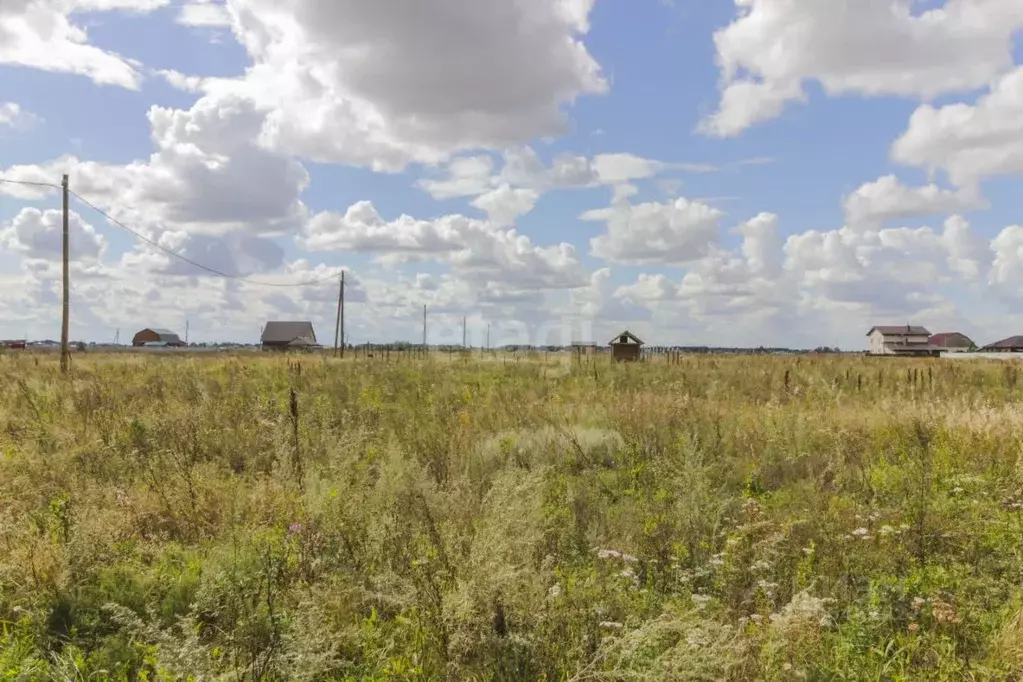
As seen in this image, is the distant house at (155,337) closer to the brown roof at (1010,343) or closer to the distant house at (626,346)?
the distant house at (626,346)

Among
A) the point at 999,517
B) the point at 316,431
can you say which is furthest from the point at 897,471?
the point at 316,431

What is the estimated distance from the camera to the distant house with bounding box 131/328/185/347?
10650cm

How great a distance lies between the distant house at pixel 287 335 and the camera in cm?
9038

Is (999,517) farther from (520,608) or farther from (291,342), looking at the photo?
(291,342)

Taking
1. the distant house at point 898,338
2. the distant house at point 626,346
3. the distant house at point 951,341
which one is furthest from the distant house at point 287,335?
the distant house at point 951,341

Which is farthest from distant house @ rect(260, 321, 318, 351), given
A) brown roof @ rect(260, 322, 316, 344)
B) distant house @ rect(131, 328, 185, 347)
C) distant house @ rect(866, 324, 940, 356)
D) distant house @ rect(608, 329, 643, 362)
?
distant house @ rect(866, 324, 940, 356)

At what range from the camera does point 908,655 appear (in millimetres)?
3131

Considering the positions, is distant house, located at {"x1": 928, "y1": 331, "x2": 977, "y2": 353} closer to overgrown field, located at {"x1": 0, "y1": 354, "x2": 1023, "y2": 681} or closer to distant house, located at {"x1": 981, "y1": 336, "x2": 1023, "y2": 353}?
distant house, located at {"x1": 981, "y1": 336, "x2": 1023, "y2": 353}

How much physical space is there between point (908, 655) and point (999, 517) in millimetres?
2743

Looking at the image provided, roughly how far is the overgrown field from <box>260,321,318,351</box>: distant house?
85563 millimetres

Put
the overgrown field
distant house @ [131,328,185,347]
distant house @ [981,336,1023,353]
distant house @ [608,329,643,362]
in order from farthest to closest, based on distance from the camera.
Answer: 1. distant house @ [131,328,185,347]
2. distant house @ [981,336,1023,353]
3. distant house @ [608,329,643,362]
4. the overgrown field

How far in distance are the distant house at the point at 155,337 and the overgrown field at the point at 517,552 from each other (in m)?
112

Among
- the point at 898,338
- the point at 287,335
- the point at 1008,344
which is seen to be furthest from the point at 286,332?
the point at 1008,344

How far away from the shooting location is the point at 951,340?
10250 centimetres
